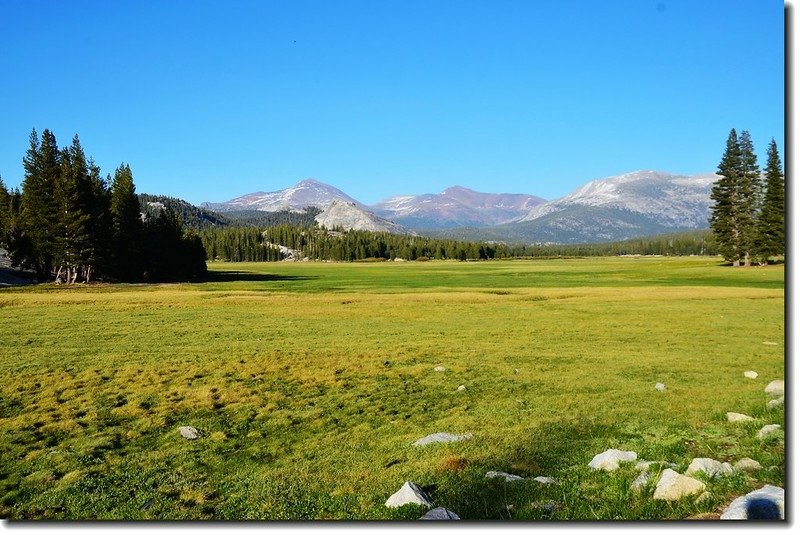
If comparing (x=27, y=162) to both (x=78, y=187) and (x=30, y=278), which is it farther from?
(x=30, y=278)

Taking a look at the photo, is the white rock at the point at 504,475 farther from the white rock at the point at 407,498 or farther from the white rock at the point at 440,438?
the white rock at the point at 440,438

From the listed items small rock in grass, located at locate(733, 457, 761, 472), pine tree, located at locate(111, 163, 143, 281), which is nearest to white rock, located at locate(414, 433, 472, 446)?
small rock in grass, located at locate(733, 457, 761, 472)

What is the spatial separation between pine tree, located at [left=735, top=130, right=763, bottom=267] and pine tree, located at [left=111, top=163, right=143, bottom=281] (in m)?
99.8

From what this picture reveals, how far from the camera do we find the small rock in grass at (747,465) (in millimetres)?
7969

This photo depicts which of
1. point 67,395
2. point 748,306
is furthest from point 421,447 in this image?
point 748,306

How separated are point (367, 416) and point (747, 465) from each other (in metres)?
8.05

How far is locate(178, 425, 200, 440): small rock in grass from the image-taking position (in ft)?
37.8

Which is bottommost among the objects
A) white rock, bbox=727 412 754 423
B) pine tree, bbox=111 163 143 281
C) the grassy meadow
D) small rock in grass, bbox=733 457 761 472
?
the grassy meadow

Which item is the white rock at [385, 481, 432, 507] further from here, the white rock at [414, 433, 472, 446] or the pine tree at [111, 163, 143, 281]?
the pine tree at [111, 163, 143, 281]

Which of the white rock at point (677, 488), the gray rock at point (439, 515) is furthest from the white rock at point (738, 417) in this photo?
the gray rock at point (439, 515)

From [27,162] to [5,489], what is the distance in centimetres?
9632

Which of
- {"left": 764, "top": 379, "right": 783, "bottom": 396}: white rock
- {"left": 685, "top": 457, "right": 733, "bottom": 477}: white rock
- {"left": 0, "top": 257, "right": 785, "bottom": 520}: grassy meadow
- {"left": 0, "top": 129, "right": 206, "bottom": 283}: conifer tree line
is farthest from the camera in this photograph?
{"left": 0, "top": 129, "right": 206, "bottom": 283}: conifer tree line

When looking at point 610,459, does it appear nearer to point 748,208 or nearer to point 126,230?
point 748,208

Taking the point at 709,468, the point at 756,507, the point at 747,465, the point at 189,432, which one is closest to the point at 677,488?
the point at 756,507
